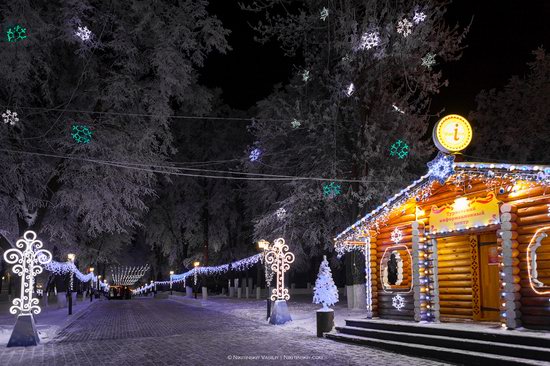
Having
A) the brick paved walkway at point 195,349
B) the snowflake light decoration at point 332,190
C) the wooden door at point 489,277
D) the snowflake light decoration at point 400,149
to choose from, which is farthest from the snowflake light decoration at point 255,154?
the wooden door at point 489,277

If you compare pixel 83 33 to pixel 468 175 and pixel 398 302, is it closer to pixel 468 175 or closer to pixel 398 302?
pixel 468 175

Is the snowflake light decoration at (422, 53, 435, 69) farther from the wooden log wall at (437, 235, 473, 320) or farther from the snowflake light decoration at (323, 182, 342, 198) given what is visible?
the wooden log wall at (437, 235, 473, 320)

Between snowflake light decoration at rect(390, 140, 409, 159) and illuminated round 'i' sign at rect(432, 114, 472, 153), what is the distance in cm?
984

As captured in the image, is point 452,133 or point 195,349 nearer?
point 452,133

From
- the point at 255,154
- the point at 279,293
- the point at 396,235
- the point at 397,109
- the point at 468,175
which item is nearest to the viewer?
the point at 468,175

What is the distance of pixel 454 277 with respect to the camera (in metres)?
14.8

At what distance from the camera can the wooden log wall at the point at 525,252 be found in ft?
37.1

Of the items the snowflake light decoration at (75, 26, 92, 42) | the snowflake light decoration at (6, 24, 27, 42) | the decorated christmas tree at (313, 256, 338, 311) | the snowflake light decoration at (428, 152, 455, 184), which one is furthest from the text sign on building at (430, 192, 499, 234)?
the snowflake light decoration at (6, 24, 27, 42)

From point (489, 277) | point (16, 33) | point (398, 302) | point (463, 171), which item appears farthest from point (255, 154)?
point (463, 171)

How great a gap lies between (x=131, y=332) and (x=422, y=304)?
960 centimetres

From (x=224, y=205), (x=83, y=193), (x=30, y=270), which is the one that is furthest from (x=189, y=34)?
(x=224, y=205)

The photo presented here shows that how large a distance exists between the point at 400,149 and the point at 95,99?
1242cm

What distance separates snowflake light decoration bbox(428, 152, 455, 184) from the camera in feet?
40.4

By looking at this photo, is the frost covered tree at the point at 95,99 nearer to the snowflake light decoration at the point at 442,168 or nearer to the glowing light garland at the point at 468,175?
the glowing light garland at the point at 468,175
